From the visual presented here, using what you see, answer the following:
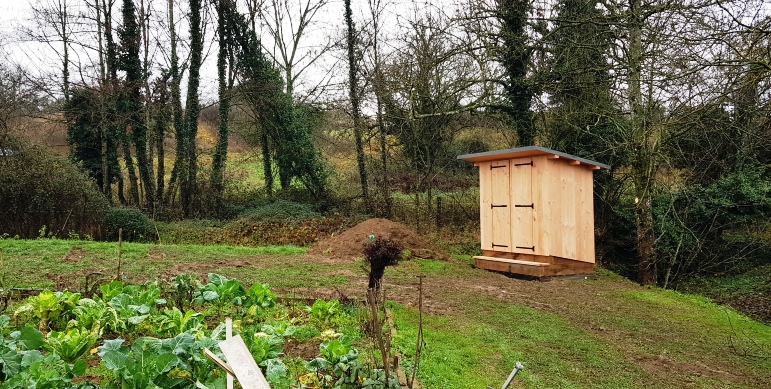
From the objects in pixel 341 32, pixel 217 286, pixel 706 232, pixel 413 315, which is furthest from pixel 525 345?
pixel 341 32

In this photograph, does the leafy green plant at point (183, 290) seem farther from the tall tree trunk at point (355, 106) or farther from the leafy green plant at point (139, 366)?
the tall tree trunk at point (355, 106)

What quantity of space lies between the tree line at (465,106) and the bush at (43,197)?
264 centimetres

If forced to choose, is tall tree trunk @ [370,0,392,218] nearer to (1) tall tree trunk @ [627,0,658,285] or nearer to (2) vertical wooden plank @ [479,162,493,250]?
(2) vertical wooden plank @ [479,162,493,250]

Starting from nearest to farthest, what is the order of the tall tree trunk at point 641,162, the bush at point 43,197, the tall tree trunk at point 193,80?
the tall tree trunk at point 641,162 < the bush at point 43,197 < the tall tree trunk at point 193,80

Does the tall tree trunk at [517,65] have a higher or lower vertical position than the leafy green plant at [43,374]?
higher

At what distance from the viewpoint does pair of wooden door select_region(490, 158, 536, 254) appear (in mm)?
9594

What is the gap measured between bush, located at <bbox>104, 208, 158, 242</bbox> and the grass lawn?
98.1 inches

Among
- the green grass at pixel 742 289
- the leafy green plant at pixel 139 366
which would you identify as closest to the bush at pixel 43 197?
the leafy green plant at pixel 139 366

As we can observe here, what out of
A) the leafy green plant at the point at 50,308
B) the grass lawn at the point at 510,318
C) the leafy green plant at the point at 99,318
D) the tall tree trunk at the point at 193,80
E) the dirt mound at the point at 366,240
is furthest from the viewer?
the tall tree trunk at the point at 193,80

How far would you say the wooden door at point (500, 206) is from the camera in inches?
396

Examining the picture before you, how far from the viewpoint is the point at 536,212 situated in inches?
370

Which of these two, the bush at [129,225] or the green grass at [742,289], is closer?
the green grass at [742,289]

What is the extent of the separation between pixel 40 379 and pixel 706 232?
1204 centimetres

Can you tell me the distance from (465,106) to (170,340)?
12.1 metres
